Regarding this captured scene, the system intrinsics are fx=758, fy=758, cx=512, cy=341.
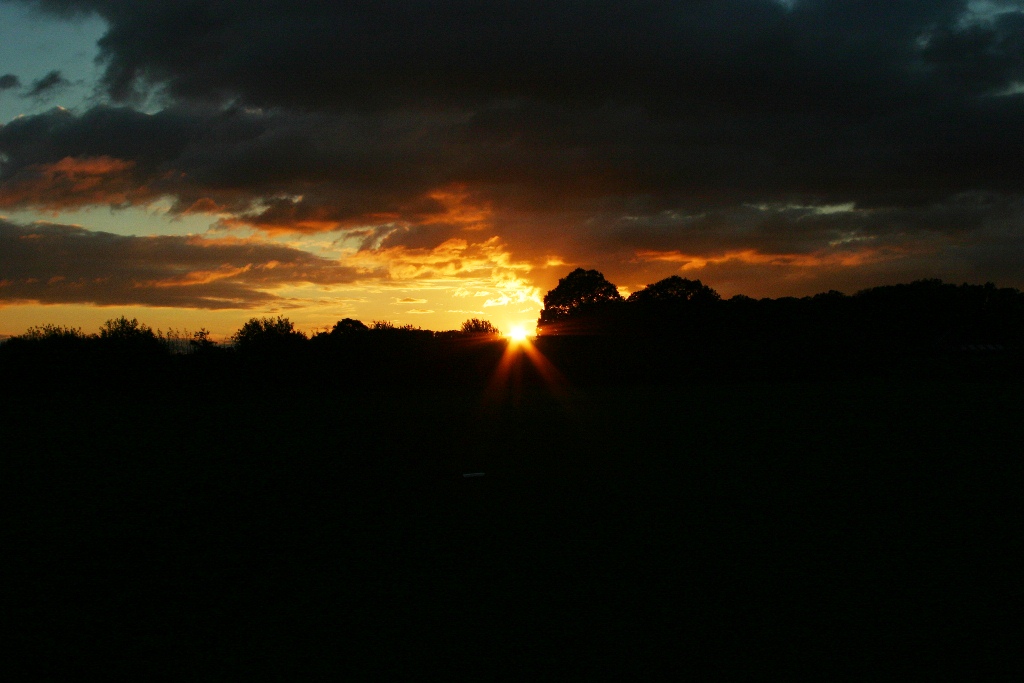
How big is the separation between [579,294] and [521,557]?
6006 centimetres

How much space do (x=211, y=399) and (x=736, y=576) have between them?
23.2m

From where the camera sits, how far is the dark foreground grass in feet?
13.0

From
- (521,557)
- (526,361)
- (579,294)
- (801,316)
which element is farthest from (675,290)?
(521,557)

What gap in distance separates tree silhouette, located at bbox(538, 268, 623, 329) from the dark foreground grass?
5179 centimetres

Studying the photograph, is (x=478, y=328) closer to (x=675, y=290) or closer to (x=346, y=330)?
(x=346, y=330)

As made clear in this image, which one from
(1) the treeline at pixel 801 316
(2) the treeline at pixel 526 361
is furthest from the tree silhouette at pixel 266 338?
(1) the treeline at pixel 801 316

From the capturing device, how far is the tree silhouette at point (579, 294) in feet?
212

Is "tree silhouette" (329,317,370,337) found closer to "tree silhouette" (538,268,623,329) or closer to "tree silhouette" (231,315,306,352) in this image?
"tree silhouette" (231,315,306,352)

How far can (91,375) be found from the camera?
27547mm

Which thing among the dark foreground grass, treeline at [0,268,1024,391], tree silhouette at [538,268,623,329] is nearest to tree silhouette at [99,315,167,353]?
treeline at [0,268,1024,391]

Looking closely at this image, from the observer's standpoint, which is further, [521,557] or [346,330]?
[346,330]

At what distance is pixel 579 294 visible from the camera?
65.2m

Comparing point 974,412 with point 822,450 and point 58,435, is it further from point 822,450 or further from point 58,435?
point 58,435

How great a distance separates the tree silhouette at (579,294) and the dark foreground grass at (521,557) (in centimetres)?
5179
